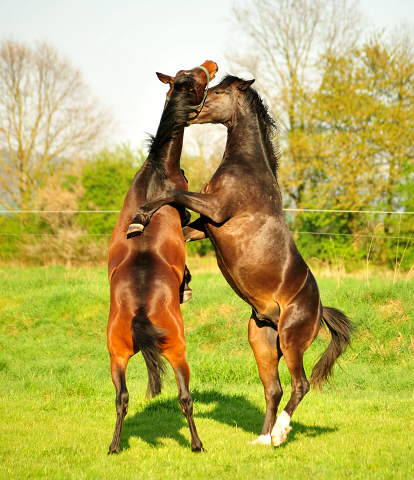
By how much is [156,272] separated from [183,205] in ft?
2.09

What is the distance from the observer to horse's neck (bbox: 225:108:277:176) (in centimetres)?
478

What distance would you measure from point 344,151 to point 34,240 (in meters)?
12.0

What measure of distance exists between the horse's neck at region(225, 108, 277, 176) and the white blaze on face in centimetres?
226

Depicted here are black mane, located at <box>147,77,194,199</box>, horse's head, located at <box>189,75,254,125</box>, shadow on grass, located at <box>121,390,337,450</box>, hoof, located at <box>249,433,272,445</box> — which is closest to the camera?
black mane, located at <box>147,77,194,199</box>

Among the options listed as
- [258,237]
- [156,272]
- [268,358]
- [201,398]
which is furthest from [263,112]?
[201,398]

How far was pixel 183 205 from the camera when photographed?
4.24 meters

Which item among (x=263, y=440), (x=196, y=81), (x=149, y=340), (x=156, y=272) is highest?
(x=196, y=81)

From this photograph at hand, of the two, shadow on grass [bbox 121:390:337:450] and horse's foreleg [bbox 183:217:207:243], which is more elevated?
horse's foreleg [bbox 183:217:207:243]

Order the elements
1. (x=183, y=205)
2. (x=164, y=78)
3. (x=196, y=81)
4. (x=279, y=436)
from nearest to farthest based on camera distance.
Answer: (x=279, y=436), (x=183, y=205), (x=196, y=81), (x=164, y=78)

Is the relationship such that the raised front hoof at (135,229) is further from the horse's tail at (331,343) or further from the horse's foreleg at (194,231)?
the horse's tail at (331,343)

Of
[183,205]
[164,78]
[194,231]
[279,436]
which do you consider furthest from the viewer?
[164,78]

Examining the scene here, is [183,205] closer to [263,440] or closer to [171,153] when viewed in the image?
[171,153]

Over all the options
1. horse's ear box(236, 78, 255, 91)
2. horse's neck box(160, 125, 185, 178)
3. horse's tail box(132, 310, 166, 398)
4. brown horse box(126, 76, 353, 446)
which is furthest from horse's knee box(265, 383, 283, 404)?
horse's ear box(236, 78, 255, 91)

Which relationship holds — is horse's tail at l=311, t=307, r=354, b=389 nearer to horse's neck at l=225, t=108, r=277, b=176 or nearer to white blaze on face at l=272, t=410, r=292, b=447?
white blaze on face at l=272, t=410, r=292, b=447
